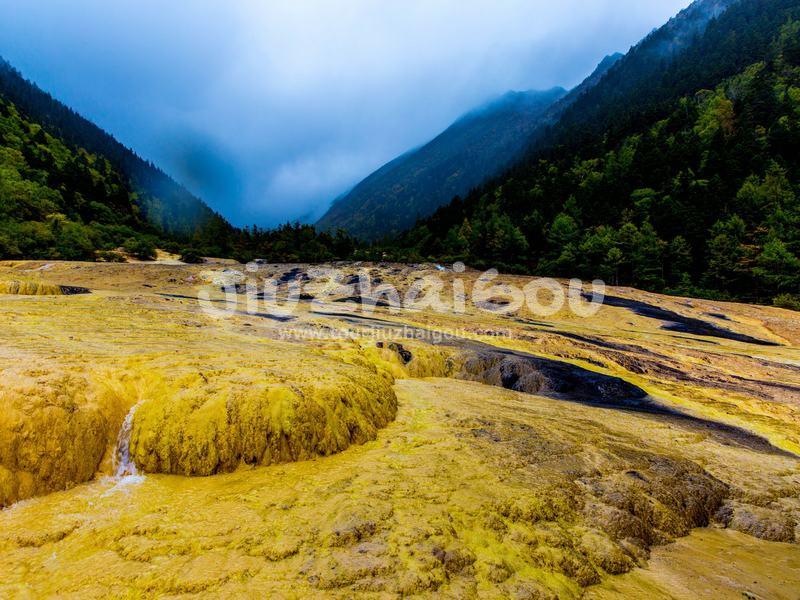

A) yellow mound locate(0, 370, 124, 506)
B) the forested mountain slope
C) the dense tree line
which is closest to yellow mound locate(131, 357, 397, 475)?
yellow mound locate(0, 370, 124, 506)

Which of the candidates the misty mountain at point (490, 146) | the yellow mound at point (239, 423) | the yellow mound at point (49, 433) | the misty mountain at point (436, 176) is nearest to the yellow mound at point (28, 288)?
the yellow mound at point (49, 433)

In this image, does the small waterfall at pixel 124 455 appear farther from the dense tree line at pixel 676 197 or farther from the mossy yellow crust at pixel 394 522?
the dense tree line at pixel 676 197

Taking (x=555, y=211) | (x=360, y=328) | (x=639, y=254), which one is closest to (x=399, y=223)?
(x=555, y=211)

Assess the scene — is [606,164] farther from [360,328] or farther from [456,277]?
[360,328]

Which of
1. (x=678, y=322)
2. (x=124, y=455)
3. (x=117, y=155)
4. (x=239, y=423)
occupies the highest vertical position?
(x=117, y=155)

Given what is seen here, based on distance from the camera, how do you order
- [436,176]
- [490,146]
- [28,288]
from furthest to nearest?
[490,146]
[436,176]
[28,288]

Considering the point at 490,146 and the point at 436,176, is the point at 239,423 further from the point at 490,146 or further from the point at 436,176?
the point at 490,146

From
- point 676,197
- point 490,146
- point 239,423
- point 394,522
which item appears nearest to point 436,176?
point 490,146

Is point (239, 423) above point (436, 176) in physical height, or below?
below
